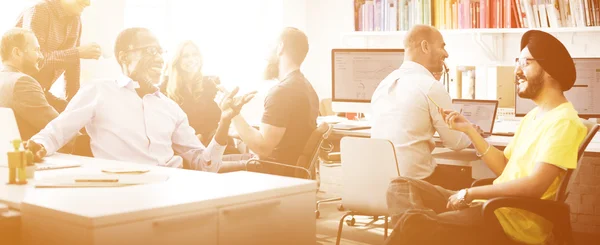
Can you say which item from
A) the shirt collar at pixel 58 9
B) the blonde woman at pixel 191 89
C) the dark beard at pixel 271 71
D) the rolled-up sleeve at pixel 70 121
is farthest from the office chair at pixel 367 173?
the dark beard at pixel 271 71

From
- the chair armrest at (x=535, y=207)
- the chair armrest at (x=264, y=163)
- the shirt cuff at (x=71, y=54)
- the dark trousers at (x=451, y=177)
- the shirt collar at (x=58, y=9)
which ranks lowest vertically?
the dark trousers at (x=451, y=177)

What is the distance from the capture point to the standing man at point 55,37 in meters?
4.18

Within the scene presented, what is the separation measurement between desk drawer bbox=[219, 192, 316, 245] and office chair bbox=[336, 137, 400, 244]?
4.05 ft

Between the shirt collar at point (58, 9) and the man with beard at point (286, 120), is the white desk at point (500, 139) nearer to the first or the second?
the man with beard at point (286, 120)

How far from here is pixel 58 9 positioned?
426 cm

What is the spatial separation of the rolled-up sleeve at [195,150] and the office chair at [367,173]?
2.09 ft

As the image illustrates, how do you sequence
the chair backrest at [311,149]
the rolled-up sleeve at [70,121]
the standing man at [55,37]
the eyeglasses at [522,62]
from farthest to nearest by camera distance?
the standing man at [55,37]
the chair backrest at [311,149]
the rolled-up sleeve at [70,121]
the eyeglasses at [522,62]

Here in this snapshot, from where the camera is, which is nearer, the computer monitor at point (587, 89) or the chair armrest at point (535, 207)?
the chair armrest at point (535, 207)

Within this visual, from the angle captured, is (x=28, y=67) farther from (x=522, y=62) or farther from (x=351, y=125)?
(x=522, y=62)

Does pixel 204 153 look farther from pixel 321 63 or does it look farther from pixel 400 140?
pixel 321 63

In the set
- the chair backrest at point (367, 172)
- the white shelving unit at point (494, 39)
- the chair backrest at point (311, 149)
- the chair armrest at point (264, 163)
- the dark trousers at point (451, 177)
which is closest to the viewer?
the chair backrest at point (367, 172)

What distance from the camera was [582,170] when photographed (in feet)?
14.7

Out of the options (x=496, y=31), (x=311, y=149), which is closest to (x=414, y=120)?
(x=311, y=149)

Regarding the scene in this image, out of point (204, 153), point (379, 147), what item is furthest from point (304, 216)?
point (379, 147)
